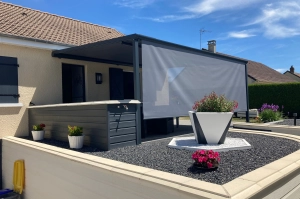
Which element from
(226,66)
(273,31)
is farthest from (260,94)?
(226,66)

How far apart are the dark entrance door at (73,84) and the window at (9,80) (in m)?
2.16

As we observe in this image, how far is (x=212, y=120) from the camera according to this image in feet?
15.8

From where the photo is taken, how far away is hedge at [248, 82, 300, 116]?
15.6 m

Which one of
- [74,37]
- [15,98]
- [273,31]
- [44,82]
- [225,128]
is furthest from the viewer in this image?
[273,31]

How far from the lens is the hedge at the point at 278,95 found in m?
15.6

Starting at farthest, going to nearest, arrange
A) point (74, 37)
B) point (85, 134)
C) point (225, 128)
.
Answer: point (74, 37)
point (85, 134)
point (225, 128)

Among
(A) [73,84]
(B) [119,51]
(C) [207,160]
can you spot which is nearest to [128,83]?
(A) [73,84]

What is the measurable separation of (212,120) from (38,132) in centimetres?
442

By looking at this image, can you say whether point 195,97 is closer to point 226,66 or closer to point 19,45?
point 226,66

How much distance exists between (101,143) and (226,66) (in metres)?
5.80

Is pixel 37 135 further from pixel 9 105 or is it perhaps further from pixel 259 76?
pixel 259 76

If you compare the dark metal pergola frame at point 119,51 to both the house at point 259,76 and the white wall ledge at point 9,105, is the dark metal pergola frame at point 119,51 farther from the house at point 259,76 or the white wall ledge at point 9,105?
the house at point 259,76

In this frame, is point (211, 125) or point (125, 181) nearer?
point (125, 181)

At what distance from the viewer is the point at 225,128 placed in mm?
4938
